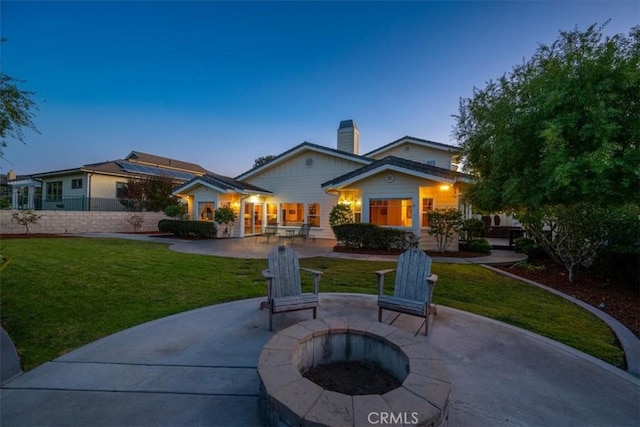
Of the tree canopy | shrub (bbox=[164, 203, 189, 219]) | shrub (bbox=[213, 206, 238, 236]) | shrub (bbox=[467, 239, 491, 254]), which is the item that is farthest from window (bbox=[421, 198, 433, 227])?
shrub (bbox=[164, 203, 189, 219])

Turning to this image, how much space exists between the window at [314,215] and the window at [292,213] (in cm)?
57

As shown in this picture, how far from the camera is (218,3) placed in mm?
9578

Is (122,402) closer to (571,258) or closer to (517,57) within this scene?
(571,258)

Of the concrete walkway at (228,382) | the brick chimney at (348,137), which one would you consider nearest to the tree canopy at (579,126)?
the concrete walkway at (228,382)

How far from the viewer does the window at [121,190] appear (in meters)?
21.5

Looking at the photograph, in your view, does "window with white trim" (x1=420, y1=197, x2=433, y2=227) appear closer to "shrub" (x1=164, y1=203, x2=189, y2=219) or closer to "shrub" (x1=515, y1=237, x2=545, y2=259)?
"shrub" (x1=515, y1=237, x2=545, y2=259)

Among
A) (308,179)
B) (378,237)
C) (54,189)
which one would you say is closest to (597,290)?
(378,237)

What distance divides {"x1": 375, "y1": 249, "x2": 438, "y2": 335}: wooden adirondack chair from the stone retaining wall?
2070 cm

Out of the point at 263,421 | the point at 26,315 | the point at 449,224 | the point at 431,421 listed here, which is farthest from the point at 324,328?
the point at 449,224

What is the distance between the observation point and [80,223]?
17.2 m

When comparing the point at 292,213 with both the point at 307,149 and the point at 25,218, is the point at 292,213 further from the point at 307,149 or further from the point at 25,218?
the point at 25,218

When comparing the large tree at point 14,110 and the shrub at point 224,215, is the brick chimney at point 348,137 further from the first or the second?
the large tree at point 14,110

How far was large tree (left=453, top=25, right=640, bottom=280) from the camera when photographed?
4.38 m

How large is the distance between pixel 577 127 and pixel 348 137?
44.8 feet
